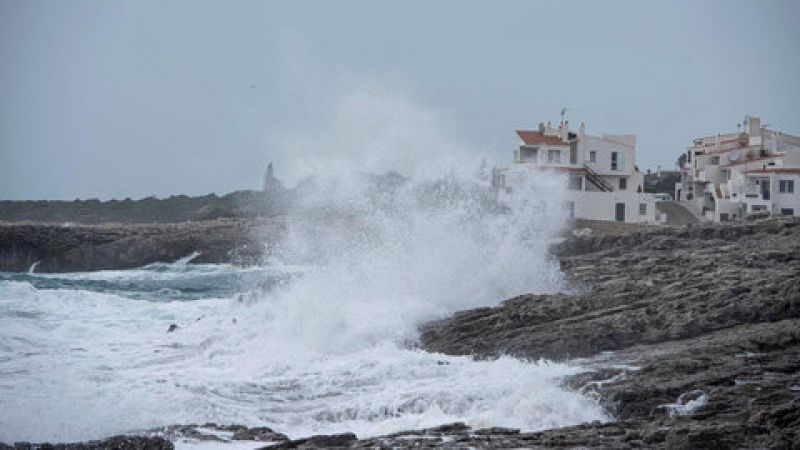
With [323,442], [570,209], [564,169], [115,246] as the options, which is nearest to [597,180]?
[564,169]

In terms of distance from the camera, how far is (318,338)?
18609 millimetres

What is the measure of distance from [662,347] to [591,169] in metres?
30.1

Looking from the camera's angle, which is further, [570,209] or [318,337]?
[570,209]

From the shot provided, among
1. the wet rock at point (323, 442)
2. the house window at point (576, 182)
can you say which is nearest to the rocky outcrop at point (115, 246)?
the house window at point (576, 182)

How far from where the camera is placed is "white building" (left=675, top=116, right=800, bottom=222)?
43125mm

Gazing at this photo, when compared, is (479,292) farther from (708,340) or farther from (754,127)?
(754,127)

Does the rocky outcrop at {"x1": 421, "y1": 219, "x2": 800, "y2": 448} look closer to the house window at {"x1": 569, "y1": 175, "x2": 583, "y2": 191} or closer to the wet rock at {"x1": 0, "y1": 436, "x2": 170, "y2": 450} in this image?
the wet rock at {"x1": 0, "y1": 436, "x2": 170, "y2": 450}

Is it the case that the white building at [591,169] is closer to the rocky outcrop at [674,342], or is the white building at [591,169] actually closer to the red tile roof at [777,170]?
the red tile roof at [777,170]

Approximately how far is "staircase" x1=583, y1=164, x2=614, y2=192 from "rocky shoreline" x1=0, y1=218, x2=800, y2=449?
61.1 feet

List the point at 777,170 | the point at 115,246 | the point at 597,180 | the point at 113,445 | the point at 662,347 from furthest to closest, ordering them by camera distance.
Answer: the point at 777,170
the point at 597,180
the point at 115,246
the point at 662,347
the point at 113,445

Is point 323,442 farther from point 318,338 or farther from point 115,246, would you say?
point 115,246

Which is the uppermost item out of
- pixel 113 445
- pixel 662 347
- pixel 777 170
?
pixel 777 170

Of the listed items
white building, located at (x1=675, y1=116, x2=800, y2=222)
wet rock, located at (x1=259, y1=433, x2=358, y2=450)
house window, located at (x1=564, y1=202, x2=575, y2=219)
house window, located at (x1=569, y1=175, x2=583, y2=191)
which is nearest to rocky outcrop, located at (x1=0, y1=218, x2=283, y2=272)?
house window, located at (x1=564, y1=202, x2=575, y2=219)

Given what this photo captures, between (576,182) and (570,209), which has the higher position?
(576,182)
